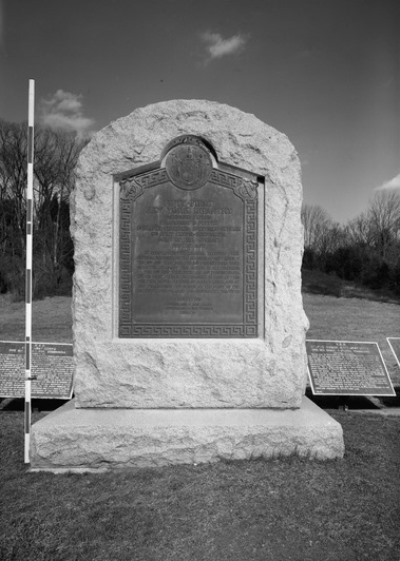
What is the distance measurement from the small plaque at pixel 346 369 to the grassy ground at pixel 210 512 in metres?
1.62

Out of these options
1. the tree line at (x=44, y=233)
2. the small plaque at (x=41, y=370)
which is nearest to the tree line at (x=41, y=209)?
the tree line at (x=44, y=233)

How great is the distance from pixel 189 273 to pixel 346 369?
3011 millimetres

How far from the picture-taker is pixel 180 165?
433 centimetres

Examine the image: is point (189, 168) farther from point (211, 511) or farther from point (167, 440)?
point (211, 511)

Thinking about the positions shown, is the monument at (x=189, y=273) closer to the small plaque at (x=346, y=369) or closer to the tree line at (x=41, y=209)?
the small plaque at (x=346, y=369)

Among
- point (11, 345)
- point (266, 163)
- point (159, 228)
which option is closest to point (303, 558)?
point (159, 228)

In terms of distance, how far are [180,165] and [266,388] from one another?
249 centimetres

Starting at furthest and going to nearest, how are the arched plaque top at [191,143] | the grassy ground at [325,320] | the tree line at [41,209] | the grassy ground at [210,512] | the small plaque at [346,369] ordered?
1. the tree line at [41,209]
2. the grassy ground at [325,320]
3. the small plaque at [346,369]
4. the arched plaque top at [191,143]
5. the grassy ground at [210,512]

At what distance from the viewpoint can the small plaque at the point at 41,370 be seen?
5496 mm

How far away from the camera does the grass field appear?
8.77ft

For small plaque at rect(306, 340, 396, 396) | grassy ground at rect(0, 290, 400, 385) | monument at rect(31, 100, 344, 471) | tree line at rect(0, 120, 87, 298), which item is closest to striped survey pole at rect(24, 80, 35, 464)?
monument at rect(31, 100, 344, 471)

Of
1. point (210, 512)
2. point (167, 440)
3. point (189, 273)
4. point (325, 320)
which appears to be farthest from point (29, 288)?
point (325, 320)

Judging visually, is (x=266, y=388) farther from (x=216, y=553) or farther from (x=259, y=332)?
(x=216, y=553)

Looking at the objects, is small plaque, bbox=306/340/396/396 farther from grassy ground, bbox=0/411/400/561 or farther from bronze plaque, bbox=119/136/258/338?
bronze plaque, bbox=119/136/258/338
